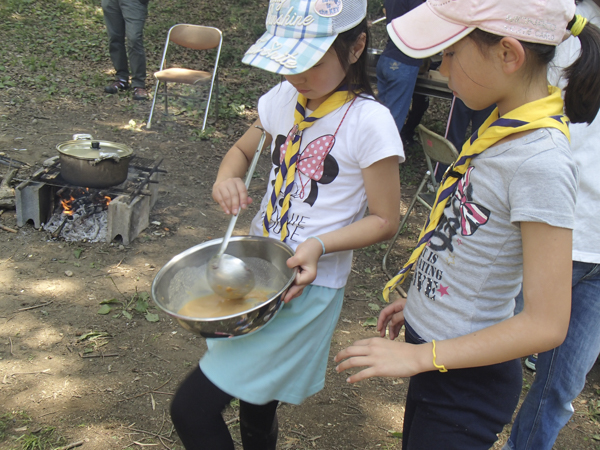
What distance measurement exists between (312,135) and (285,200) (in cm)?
22

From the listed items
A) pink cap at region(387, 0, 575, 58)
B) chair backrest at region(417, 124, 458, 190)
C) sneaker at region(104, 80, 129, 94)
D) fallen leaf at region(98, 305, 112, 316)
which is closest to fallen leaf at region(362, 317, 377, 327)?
chair backrest at region(417, 124, 458, 190)

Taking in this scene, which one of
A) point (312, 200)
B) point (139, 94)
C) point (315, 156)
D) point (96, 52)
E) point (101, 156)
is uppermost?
point (315, 156)

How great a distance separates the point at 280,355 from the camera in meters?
1.53

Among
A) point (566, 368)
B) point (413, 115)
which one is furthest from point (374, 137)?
point (413, 115)

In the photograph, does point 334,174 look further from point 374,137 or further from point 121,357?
point 121,357

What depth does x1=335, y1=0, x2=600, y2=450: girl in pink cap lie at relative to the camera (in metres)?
1.05

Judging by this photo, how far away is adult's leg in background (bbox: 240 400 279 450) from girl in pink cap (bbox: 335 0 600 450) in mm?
548

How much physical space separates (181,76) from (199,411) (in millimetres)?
5468

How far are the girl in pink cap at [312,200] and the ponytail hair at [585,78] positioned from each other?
46cm

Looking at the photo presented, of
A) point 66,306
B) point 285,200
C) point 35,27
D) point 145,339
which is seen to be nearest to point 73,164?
point 66,306

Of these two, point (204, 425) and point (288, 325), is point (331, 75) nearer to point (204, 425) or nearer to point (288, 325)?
point (288, 325)

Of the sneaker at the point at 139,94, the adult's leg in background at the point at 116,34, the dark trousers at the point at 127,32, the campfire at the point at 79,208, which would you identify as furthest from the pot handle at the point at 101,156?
the adult's leg in background at the point at 116,34

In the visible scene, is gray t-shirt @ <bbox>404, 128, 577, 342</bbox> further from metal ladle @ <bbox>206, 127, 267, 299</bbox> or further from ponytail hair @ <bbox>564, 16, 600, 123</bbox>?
metal ladle @ <bbox>206, 127, 267, 299</bbox>

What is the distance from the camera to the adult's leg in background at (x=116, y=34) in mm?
6852
